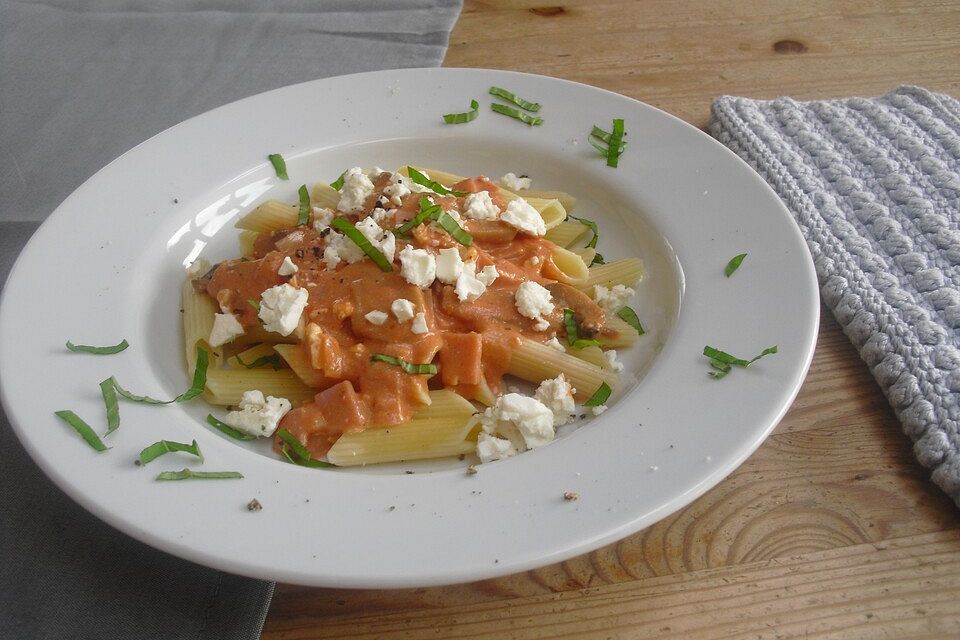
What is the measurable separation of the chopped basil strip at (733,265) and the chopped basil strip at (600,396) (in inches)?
17.5

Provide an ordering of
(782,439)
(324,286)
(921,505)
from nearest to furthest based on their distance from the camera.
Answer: (921,505), (782,439), (324,286)

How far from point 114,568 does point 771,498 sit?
4.83 ft

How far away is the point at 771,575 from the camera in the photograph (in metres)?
1.67

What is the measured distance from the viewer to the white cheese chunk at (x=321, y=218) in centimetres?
227

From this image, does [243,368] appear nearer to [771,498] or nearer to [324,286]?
[324,286]

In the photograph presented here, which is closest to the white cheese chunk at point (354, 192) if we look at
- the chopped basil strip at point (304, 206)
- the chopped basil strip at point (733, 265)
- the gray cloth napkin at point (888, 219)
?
the chopped basil strip at point (304, 206)

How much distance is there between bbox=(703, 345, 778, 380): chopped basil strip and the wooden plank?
421 millimetres

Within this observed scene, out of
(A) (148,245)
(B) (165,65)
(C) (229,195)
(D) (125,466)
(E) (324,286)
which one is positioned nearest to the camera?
(D) (125,466)

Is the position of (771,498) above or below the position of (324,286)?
below

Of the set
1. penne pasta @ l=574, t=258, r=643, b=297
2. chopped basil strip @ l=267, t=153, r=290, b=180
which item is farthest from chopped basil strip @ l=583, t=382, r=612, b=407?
chopped basil strip @ l=267, t=153, r=290, b=180

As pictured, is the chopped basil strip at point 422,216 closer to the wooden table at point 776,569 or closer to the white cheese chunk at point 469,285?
the white cheese chunk at point 469,285

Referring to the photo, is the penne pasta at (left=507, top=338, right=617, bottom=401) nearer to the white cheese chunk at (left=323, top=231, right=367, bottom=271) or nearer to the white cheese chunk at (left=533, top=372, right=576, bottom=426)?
the white cheese chunk at (left=533, top=372, right=576, bottom=426)

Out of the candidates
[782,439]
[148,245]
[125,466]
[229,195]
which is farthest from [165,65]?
[782,439]

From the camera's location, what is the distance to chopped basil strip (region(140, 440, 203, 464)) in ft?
5.52
